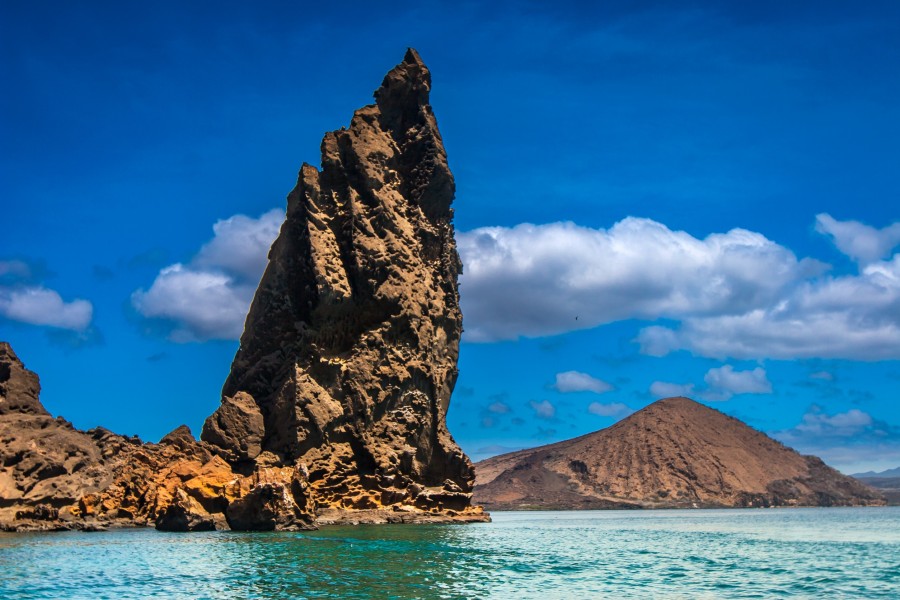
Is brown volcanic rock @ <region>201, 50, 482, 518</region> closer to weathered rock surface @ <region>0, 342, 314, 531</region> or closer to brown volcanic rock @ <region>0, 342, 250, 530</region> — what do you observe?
brown volcanic rock @ <region>0, 342, 250, 530</region>

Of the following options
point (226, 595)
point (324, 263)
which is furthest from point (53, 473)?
point (226, 595)

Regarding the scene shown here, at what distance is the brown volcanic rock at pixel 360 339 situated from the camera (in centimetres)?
6625

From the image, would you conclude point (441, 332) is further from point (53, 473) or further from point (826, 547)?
point (826, 547)

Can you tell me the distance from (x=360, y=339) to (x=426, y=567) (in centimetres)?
3811

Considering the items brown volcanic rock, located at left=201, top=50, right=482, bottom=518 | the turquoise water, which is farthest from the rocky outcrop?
the turquoise water

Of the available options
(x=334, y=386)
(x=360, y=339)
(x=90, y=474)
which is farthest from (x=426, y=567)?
(x=90, y=474)

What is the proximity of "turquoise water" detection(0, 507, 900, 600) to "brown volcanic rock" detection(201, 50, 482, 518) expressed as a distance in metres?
15.6

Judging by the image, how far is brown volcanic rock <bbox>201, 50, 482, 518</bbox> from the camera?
66.2 metres

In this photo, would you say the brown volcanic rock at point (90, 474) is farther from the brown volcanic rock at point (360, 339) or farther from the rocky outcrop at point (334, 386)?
the brown volcanic rock at point (360, 339)

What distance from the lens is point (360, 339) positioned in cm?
7012

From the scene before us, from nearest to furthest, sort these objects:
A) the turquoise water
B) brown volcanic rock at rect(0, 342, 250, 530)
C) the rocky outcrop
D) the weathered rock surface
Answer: the turquoise water
the weathered rock surface
brown volcanic rock at rect(0, 342, 250, 530)
the rocky outcrop

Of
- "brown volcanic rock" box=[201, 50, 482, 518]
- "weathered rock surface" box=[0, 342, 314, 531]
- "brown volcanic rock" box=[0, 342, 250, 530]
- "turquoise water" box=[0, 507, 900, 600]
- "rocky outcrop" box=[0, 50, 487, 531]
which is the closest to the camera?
"turquoise water" box=[0, 507, 900, 600]

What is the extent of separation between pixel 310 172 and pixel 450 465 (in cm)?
2647

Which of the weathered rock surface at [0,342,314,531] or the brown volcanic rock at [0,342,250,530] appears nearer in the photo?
the weathered rock surface at [0,342,314,531]
